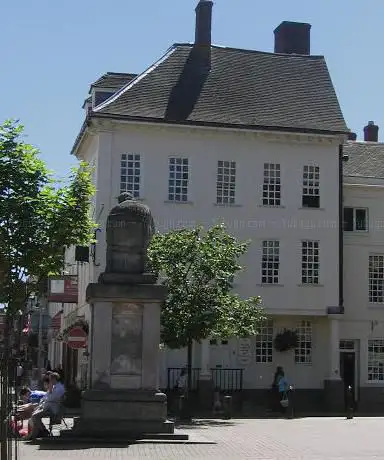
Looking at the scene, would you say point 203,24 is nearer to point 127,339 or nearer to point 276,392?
point 276,392

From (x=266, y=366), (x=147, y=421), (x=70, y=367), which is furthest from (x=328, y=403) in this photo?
(x=147, y=421)

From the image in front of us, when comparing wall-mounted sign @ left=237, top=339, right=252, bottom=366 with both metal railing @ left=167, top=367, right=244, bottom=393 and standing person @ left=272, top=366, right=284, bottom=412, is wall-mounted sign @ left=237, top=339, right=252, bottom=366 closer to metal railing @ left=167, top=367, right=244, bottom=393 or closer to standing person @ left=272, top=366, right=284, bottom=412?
metal railing @ left=167, top=367, right=244, bottom=393

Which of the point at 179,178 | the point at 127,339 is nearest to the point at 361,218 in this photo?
the point at 179,178

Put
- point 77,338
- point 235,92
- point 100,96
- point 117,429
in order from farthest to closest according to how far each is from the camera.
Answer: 1. point 100,96
2. point 235,92
3. point 77,338
4. point 117,429

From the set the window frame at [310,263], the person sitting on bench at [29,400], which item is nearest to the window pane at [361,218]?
the window frame at [310,263]

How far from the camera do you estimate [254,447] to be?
1905 centimetres

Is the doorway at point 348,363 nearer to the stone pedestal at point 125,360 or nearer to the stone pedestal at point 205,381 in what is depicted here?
the stone pedestal at point 205,381

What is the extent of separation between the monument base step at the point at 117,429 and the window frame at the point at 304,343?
19.3 metres

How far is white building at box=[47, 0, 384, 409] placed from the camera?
35.8 meters

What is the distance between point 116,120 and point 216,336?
10737 millimetres

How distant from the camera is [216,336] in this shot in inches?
1129

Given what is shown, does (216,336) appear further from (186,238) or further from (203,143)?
(203,143)

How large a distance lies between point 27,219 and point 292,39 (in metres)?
32.7

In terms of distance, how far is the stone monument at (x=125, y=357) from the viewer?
61.4 feet
